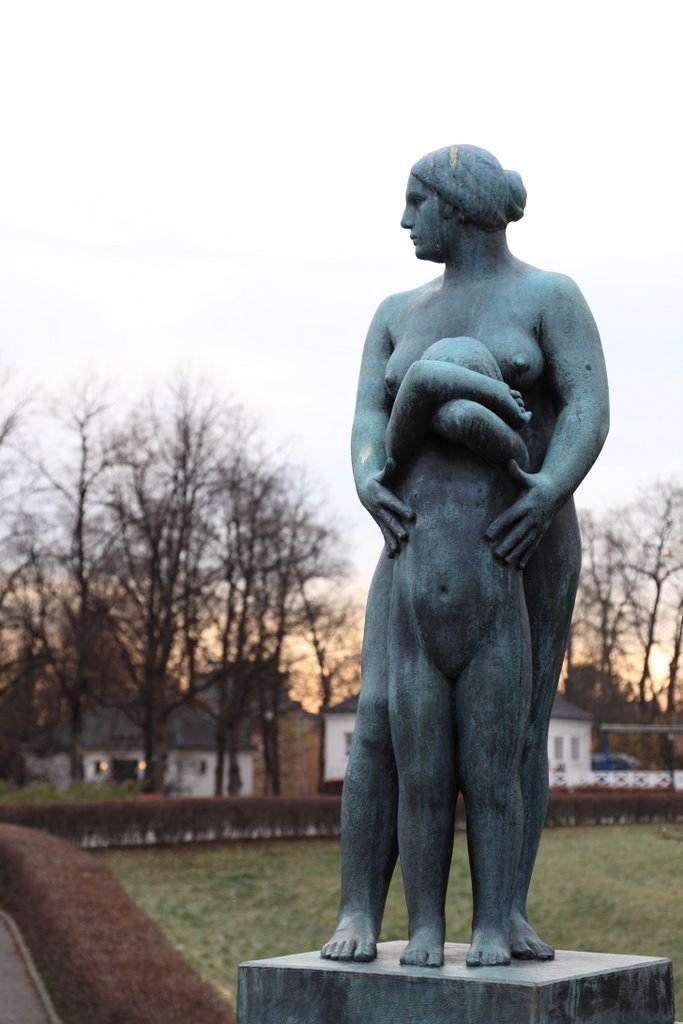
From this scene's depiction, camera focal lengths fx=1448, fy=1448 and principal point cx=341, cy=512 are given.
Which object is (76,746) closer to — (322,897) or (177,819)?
(177,819)

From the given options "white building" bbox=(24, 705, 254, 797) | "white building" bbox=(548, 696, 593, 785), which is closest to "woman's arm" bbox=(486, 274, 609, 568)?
"white building" bbox=(548, 696, 593, 785)

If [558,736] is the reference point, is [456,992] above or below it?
below

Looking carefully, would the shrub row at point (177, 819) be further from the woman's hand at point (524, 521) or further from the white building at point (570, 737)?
the woman's hand at point (524, 521)

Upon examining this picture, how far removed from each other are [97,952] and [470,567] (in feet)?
31.2

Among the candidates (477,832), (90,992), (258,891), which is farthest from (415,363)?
(258,891)

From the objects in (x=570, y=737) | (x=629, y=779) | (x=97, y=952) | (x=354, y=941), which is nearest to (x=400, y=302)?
(x=354, y=941)

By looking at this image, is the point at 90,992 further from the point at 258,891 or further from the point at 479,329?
the point at 258,891

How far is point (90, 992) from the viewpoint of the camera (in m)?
11.4

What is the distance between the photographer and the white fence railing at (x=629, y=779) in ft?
151

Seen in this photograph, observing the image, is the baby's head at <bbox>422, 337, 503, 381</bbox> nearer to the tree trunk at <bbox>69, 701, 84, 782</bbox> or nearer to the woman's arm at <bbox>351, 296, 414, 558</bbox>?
the woman's arm at <bbox>351, 296, 414, 558</bbox>

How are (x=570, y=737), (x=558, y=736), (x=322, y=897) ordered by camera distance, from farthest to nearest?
(x=570, y=737)
(x=558, y=736)
(x=322, y=897)

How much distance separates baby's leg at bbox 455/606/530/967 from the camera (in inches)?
166

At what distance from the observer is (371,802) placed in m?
4.49

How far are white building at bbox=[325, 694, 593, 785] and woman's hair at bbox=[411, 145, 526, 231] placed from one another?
5473 cm
